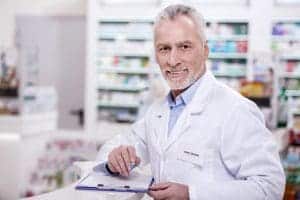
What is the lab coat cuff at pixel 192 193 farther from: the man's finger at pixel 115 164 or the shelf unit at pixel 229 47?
the shelf unit at pixel 229 47

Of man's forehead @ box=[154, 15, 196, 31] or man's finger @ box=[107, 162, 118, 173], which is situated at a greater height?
man's forehead @ box=[154, 15, 196, 31]

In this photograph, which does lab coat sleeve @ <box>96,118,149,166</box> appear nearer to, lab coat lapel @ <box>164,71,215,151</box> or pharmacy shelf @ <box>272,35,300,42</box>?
A: lab coat lapel @ <box>164,71,215,151</box>

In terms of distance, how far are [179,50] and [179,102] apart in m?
0.22

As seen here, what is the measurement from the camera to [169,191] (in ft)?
4.84

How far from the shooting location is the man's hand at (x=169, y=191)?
148 cm

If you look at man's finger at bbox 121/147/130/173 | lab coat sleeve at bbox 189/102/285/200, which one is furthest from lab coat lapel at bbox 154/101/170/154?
lab coat sleeve at bbox 189/102/285/200

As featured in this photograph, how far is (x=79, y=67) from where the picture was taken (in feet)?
28.5

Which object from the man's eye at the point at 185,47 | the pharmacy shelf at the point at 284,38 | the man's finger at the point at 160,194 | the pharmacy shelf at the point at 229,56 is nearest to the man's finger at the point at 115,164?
the man's finger at the point at 160,194

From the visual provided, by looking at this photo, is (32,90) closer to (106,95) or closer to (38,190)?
(38,190)

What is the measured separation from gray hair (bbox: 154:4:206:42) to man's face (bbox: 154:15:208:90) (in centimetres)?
1

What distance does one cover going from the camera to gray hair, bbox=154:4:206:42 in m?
1.63

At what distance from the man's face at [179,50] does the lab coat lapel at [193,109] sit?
1.9 inches

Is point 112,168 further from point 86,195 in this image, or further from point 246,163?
point 246,163

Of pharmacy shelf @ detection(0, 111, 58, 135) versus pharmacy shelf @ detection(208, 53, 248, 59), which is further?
pharmacy shelf @ detection(208, 53, 248, 59)
